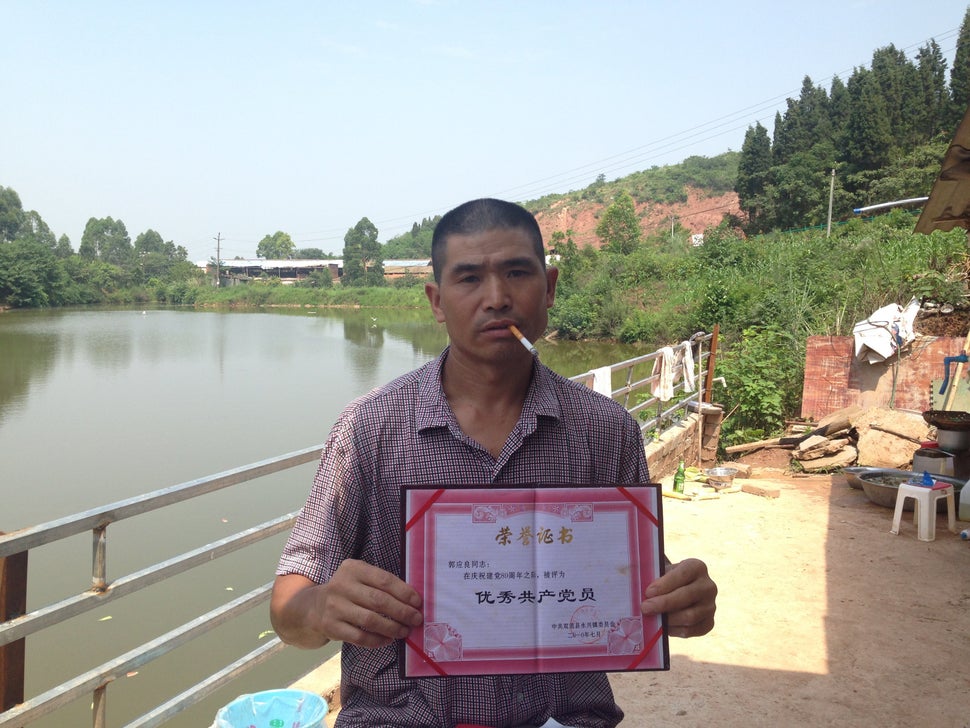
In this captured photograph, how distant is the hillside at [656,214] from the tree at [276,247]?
41.4 metres

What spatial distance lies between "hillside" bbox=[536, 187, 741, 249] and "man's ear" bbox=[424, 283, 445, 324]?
229ft

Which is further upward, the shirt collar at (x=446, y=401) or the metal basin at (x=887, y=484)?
the shirt collar at (x=446, y=401)

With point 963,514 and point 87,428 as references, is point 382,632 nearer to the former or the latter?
point 963,514

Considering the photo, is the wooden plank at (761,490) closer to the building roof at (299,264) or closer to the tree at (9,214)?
the tree at (9,214)

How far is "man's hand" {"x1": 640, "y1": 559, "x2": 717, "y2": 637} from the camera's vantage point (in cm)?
116

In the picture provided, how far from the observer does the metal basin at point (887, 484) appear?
→ 560cm

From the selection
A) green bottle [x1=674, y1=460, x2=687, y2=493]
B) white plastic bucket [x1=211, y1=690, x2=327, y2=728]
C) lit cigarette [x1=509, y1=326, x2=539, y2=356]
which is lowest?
green bottle [x1=674, y1=460, x2=687, y2=493]

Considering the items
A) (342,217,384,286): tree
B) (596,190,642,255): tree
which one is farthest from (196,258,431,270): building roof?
(596,190,642,255): tree

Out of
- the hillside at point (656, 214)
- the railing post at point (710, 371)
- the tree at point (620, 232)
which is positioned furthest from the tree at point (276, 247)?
the railing post at point (710, 371)

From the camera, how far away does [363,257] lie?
7569 centimetres

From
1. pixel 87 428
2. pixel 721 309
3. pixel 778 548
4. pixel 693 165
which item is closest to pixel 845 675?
pixel 778 548

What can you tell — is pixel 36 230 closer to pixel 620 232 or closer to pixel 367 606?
pixel 620 232

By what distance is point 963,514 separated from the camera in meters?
5.41

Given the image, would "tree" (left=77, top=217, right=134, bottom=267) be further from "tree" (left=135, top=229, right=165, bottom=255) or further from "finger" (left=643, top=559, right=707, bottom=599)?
"finger" (left=643, top=559, right=707, bottom=599)
